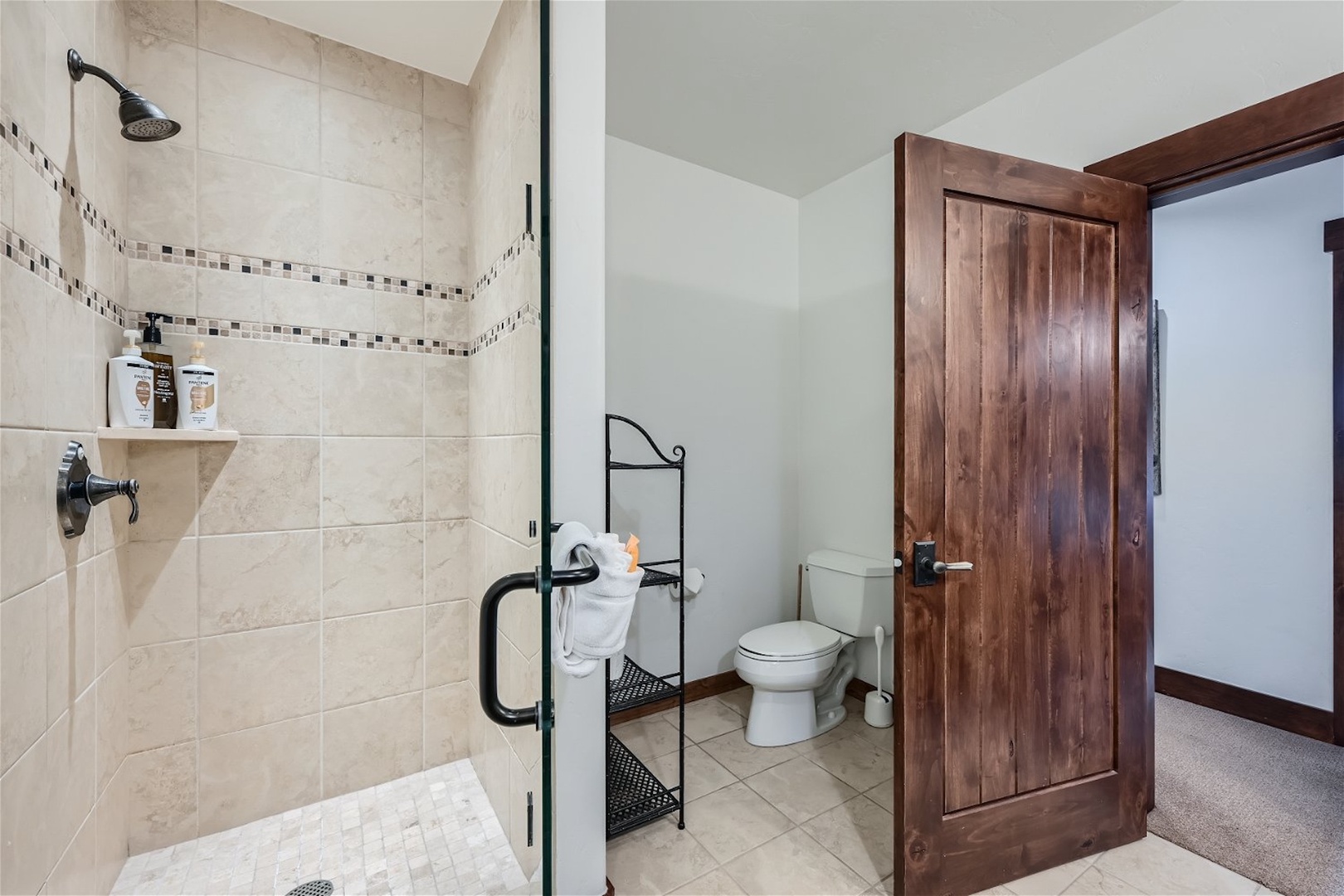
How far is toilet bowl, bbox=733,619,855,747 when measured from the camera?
1.96 metres

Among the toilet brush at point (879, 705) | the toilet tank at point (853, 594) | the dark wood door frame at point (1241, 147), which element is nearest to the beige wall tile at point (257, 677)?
the toilet tank at point (853, 594)

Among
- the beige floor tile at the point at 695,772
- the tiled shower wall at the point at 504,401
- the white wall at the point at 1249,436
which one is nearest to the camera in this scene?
the tiled shower wall at the point at 504,401

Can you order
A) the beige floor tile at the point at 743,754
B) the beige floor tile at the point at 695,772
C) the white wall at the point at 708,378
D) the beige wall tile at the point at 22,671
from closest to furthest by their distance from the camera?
the beige wall tile at the point at 22,671
the beige floor tile at the point at 695,772
the beige floor tile at the point at 743,754
the white wall at the point at 708,378

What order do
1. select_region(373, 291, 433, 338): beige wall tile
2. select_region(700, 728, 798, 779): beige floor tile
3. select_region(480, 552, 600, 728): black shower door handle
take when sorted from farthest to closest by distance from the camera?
select_region(700, 728, 798, 779): beige floor tile, select_region(373, 291, 433, 338): beige wall tile, select_region(480, 552, 600, 728): black shower door handle

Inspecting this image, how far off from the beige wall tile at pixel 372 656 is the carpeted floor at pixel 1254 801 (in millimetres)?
2181

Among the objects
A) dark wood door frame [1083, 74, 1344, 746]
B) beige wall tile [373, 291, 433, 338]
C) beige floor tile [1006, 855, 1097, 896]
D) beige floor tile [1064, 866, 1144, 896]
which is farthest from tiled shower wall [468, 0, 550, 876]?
dark wood door frame [1083, 74, 1344, 746]

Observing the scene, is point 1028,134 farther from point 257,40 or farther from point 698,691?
point 698,691

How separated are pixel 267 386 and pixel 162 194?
0.50 metres

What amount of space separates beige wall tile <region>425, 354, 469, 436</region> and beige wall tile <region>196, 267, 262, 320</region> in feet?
1.42

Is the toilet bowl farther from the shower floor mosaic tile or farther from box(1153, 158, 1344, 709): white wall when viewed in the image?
box(1153, 158, 1344, 709): white wall

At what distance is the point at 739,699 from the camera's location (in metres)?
2.38

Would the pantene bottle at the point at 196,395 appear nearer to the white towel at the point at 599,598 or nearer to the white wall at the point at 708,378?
the white towel at the point at 599,598

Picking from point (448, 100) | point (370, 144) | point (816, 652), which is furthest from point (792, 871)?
point (448, 100)

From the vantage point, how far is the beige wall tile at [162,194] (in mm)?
1325
